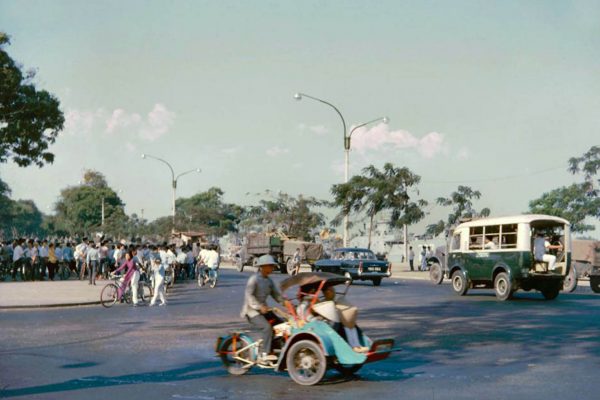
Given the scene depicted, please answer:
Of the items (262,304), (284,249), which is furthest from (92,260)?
(262,304)

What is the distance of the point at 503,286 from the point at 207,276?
13412 mm

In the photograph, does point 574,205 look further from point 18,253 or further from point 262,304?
point 262,304

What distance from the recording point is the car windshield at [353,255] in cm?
3519

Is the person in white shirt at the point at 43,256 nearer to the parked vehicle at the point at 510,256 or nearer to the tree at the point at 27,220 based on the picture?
the parked vehicle at the point at 510,256

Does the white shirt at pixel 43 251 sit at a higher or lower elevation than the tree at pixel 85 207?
lower

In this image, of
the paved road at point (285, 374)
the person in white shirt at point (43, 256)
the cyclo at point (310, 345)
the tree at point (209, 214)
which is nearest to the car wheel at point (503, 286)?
the paved road at point (285, 374)

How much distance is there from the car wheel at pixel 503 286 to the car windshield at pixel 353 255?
10648 millimetres

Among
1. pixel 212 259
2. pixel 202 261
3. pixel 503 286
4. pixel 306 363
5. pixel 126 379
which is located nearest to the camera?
pixel 306 363

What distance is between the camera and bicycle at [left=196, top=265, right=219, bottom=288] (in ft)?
105

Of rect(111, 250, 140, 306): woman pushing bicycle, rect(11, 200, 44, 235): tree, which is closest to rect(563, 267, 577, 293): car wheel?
rect(111, 250, 140, 306): woman pushing bicycle

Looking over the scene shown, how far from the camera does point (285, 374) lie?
33.7 ft

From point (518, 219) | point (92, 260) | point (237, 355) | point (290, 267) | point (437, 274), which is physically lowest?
point (290, 267)

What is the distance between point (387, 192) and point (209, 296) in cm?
3076

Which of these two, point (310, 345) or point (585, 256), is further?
point (585, 256)
